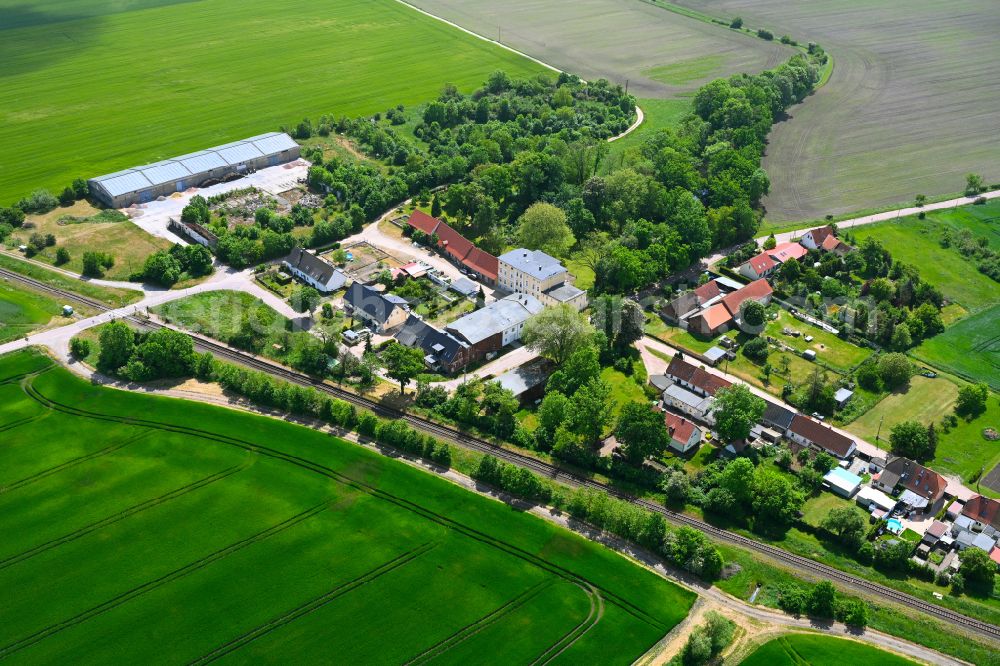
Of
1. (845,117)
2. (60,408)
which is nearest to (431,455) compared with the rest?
(60,408)

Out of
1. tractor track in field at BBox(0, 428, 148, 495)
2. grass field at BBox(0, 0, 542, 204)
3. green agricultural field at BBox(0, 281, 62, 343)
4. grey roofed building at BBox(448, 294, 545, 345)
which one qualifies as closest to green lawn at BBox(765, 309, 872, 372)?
grey roofed building at BBox(448, 294, 545, 345)

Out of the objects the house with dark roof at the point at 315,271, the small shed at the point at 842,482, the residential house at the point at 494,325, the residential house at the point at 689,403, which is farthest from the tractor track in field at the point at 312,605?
the house with dark roof at the point at 315,271

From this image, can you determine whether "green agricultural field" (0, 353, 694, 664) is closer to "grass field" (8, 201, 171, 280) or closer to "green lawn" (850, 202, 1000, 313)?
"grass field" (8, 201, 171, 280)

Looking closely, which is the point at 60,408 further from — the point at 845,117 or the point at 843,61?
the point at 843,61

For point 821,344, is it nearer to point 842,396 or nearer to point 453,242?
point 842,396

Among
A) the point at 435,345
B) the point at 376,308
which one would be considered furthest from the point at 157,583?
the point at 376,308

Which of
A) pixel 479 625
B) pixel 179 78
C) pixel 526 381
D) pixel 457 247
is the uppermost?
pixel 179 78
